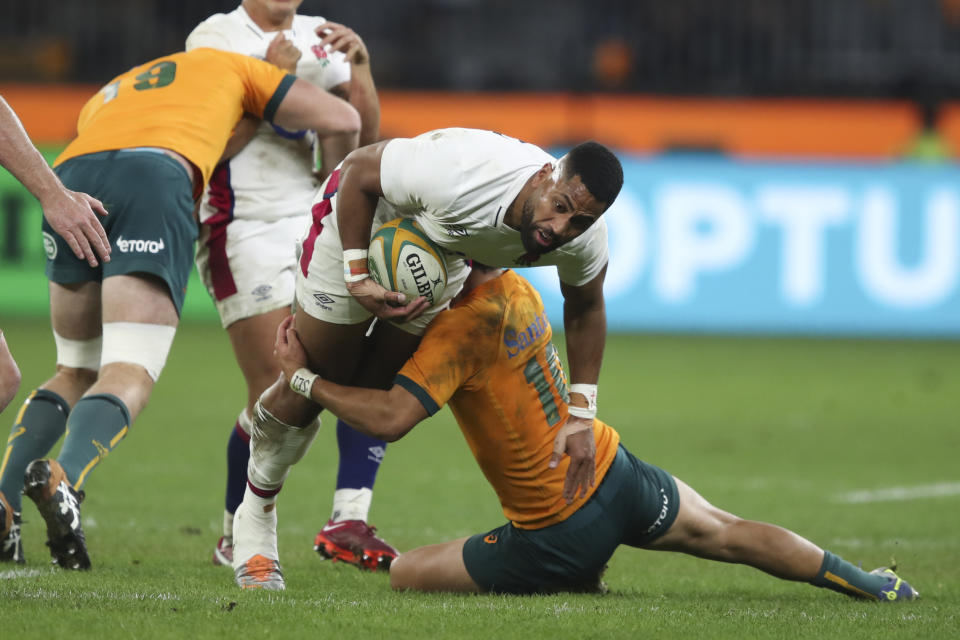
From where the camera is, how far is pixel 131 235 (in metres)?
4.84

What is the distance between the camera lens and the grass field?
3.89m

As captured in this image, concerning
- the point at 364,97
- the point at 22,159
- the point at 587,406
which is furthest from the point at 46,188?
the point at 364,97

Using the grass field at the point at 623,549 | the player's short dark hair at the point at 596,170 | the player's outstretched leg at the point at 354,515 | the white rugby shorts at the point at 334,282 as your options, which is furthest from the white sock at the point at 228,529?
the player's short dark hair at the point at 596,170

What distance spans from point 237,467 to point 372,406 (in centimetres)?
135

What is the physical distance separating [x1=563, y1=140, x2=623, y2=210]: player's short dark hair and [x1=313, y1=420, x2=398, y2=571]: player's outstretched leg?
5.54 ft

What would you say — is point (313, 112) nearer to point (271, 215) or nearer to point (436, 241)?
point (271, 215)

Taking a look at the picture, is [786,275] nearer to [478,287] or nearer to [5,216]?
[5,216]

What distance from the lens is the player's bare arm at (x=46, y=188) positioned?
12.6 feet

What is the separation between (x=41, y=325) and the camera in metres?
14.3

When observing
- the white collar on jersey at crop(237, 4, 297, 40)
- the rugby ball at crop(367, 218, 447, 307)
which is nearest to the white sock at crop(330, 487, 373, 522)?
the rugby ball at crop(367, 218, 447, 307)

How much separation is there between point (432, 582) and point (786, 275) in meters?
11.0

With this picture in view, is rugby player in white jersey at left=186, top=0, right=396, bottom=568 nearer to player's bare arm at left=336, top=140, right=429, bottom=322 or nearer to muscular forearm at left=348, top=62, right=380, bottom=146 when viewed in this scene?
muscular forearm at left=348, top=62, right=380, bottom=146

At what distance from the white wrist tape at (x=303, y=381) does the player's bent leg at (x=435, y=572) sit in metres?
0.67

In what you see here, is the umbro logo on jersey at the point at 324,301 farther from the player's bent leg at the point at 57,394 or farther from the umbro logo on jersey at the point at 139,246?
the player's bent leg at the point at 57,394
